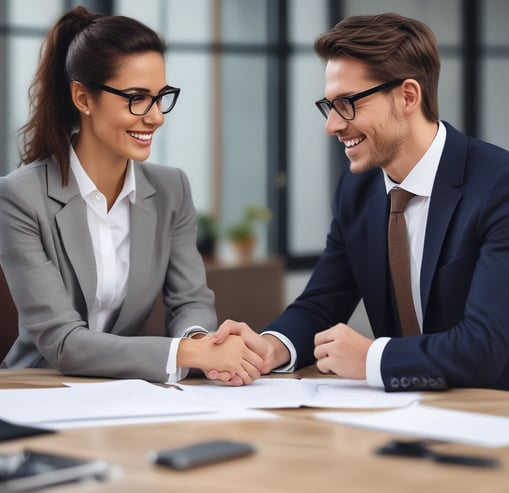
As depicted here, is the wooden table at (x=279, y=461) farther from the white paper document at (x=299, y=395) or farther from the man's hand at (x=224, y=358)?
the man's hand at (x=224, y=358)

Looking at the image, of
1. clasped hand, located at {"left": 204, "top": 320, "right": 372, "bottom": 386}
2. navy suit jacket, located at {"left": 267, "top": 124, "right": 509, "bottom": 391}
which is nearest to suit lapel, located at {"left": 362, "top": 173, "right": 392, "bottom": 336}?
navy suit jacket, located at {"left": 267, "top": 124, "right": 509, "bottom": 391}

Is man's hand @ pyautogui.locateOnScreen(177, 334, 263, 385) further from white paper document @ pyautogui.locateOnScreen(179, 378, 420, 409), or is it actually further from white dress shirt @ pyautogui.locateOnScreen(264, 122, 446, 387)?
white dress shirt @ pyautogui.locateOnScreen(264, 122, 446, 387)

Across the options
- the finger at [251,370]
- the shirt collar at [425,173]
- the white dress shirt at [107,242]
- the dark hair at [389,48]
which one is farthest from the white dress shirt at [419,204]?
the white dress shirt at [107,242]

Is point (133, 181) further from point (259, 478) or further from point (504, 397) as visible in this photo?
point (259, 478)

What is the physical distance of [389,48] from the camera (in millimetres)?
2219

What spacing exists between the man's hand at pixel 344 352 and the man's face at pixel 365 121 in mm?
509

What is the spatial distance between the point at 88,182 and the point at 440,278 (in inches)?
36.5

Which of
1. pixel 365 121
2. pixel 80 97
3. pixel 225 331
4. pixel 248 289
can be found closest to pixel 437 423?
pixel 225 331

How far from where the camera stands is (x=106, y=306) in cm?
245

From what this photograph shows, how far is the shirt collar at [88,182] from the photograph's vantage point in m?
2.39

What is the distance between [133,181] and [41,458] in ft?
4.34

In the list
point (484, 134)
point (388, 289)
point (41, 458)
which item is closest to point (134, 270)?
point (388, 289)

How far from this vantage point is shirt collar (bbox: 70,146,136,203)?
2.39 meters

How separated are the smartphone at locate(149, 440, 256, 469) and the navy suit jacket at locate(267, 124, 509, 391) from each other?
0.62 m
